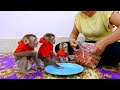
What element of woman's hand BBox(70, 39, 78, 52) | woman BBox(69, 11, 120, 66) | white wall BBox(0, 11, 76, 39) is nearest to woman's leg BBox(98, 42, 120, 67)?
woman BBox(69, 11, 120, 66)

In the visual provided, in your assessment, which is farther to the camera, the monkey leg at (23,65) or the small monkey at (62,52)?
the small monkey at (62,52)

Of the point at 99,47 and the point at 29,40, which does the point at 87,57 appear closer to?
the point at 99,47

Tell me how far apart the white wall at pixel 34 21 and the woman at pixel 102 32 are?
0.23 metres

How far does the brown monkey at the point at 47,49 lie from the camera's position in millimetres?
1184

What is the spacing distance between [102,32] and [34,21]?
1.80 feet

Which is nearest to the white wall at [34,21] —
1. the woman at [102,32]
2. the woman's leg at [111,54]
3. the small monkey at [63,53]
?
the woman at [102,32]

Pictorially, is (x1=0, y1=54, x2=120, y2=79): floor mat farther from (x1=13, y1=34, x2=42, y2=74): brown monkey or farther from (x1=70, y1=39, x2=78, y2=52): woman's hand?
(x1=70, y1=39, x2=78, y2=52): woman's hand

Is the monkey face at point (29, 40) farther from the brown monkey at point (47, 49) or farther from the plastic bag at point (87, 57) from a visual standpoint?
the plastic bag at point (87, 57)

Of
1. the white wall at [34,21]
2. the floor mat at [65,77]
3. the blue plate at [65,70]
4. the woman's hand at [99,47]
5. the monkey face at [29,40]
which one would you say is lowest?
the floor mat at [65,77]

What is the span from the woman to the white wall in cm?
23

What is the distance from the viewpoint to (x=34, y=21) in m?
1.69
